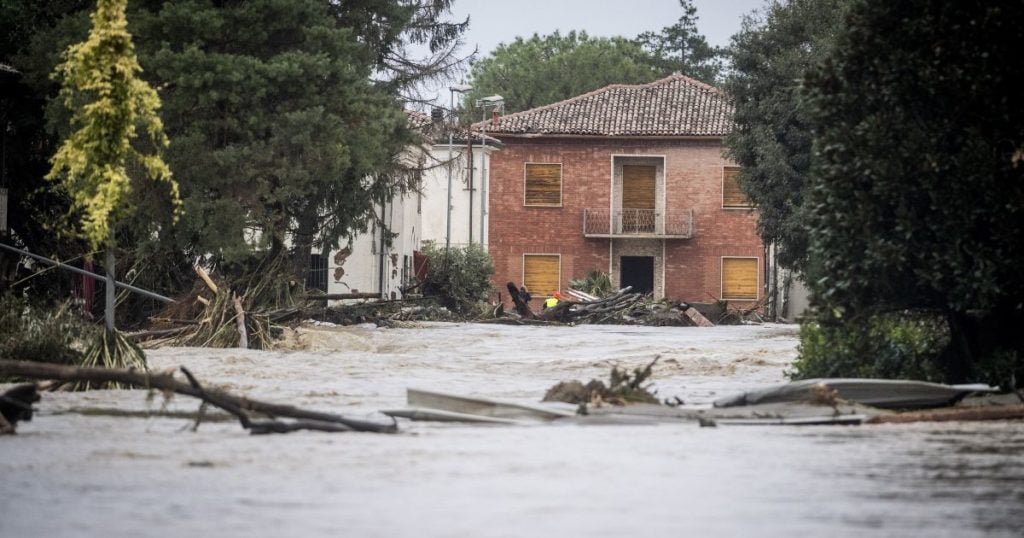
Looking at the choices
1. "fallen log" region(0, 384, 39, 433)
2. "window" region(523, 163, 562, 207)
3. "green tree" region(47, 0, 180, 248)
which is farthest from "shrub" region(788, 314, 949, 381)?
"window" region(523, 163, 562, 207)

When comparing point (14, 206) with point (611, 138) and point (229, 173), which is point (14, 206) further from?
point (611, 138)

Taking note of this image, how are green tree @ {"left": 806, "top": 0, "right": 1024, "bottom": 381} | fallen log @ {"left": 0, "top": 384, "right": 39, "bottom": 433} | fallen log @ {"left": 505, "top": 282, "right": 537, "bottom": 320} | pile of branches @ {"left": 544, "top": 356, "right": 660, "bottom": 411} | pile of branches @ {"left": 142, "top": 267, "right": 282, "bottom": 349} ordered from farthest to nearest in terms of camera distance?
fallen log @ {"left": 505, "top": 282, "right": 537, "bottom": 320}
pile of branches @ {"left": 142, "top": 267, "right": 282, "bottom": 349}
green tree @ {"left": 806, "top": 0, "right": 1024, "bottom": 381}
pile of branches @ {"left": 544, "top": 356, "right": 660, "bottom": 411}
fallen log @ {"left": 0, "top": 384, "right": 39, "bottom": 433}

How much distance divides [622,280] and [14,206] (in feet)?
128

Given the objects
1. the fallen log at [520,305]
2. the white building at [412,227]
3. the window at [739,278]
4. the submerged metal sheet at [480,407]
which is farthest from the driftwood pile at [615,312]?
the submerged metal sheet at [480,407]

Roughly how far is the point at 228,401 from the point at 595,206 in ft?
177

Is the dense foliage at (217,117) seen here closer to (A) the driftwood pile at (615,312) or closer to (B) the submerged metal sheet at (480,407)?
(A) the driftwood pile at (615,312)

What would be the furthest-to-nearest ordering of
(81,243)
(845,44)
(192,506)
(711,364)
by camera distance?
1. (81,243)
2. (711,364)
3. (845,44)
4. (192,506)

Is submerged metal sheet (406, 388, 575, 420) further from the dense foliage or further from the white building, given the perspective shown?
the white building

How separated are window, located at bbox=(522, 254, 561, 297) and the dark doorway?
2.98 m

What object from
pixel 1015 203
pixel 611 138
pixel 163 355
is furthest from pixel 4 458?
pixel 611 138

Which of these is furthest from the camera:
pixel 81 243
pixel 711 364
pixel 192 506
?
pixel 81 243

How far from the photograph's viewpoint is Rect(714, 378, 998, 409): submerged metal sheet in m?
16.0

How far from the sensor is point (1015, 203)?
16469 millimetres

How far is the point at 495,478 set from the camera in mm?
10484
